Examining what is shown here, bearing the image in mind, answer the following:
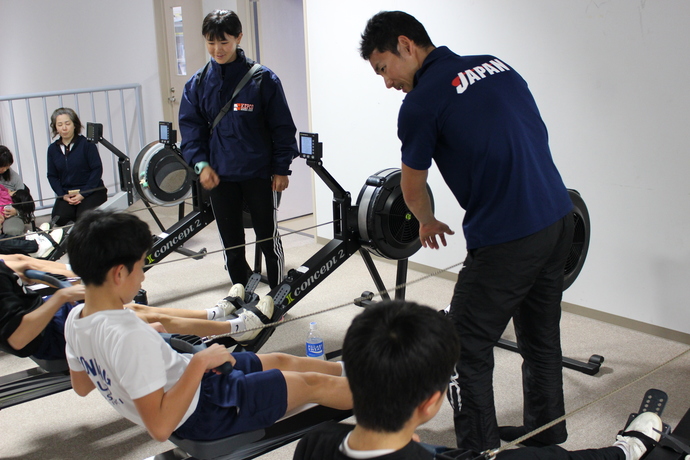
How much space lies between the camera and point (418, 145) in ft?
6.45

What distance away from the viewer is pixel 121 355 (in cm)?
167

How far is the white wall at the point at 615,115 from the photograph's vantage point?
10.5 ft

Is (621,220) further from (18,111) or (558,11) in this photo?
(18,111)

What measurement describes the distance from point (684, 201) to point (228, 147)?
235cm

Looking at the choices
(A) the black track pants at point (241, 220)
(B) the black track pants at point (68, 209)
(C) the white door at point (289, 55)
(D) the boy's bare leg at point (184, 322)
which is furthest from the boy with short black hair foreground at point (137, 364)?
(C) the white door at point (289, 55)

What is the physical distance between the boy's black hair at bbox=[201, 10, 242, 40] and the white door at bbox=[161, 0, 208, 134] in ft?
10.3

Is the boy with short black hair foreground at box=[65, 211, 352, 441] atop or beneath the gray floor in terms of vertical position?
atop

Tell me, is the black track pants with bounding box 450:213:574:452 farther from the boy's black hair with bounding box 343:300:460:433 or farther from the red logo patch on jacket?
the red logo patch on jacket

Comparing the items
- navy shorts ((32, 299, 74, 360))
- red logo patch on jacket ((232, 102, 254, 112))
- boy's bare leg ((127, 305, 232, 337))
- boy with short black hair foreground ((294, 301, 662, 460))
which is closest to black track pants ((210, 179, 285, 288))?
red logo patch on jacket ((232, 102, 254, 112))

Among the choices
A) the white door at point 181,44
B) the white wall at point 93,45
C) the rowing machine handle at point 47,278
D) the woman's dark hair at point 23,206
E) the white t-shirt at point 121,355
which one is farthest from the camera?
the white wall at point 93,45

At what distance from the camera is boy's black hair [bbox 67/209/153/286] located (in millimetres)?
1726

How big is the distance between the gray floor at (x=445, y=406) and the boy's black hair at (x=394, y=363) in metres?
0.93

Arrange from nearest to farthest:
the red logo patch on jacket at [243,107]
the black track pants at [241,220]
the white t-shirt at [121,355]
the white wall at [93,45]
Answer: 1. the white t-shirt at [121,355]
2. the red logo patch on jacket at [243,107]
3. the black track pants at [241,220]
4. the white wall at [93,45]

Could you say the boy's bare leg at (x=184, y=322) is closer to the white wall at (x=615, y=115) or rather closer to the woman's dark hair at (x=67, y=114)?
the white wall at (x=615, y=115)
